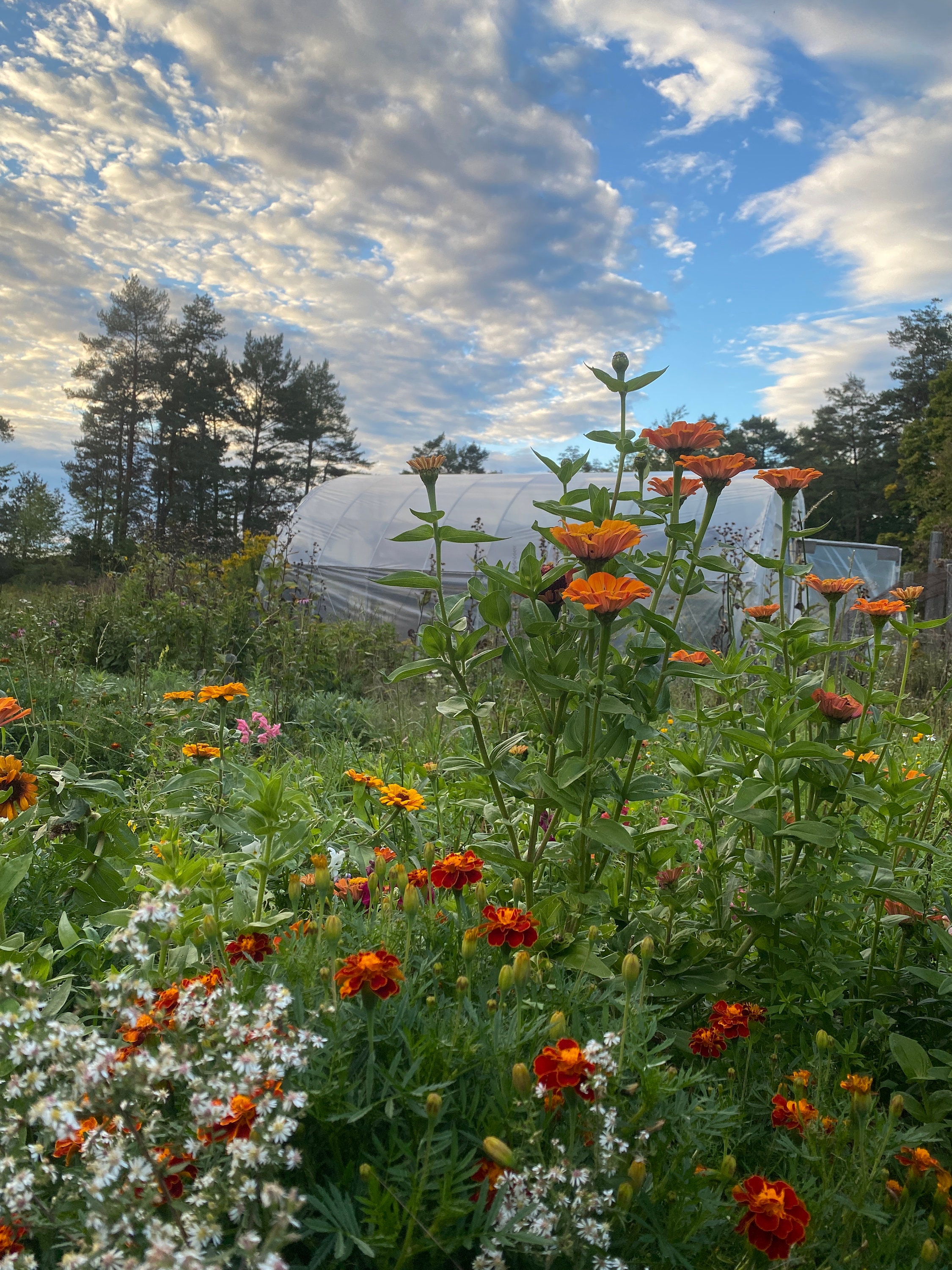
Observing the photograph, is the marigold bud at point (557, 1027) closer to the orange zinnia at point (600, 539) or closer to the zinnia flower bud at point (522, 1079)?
the zinnia flower bud at point (522, 1079)

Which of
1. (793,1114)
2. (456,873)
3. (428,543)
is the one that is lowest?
(793,1114)

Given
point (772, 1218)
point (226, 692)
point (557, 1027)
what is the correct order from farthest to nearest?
point (226, 692), point (557, 1027), point (772, 1218)

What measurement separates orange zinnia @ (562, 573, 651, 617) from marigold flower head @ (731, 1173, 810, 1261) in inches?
31.8

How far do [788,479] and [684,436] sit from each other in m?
0.36

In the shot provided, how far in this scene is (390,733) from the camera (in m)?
4.23

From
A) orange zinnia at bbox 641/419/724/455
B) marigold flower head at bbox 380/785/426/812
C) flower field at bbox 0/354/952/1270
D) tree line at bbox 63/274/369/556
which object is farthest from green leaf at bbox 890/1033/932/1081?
tree line at bbox 63/274/369/556

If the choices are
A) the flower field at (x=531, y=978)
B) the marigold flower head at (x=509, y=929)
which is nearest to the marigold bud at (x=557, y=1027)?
the flower field at (x=531, y=978)

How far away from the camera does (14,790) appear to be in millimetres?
1784

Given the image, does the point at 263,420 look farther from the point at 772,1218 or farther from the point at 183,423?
the point at 772,1218

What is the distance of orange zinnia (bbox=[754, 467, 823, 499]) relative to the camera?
181cm

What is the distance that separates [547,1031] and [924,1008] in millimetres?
1274

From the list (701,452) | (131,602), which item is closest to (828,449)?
(131,602)

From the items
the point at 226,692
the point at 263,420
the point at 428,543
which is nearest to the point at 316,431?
the point at 263,420

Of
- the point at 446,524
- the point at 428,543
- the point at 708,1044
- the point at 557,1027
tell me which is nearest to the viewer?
the point at 557,1027
